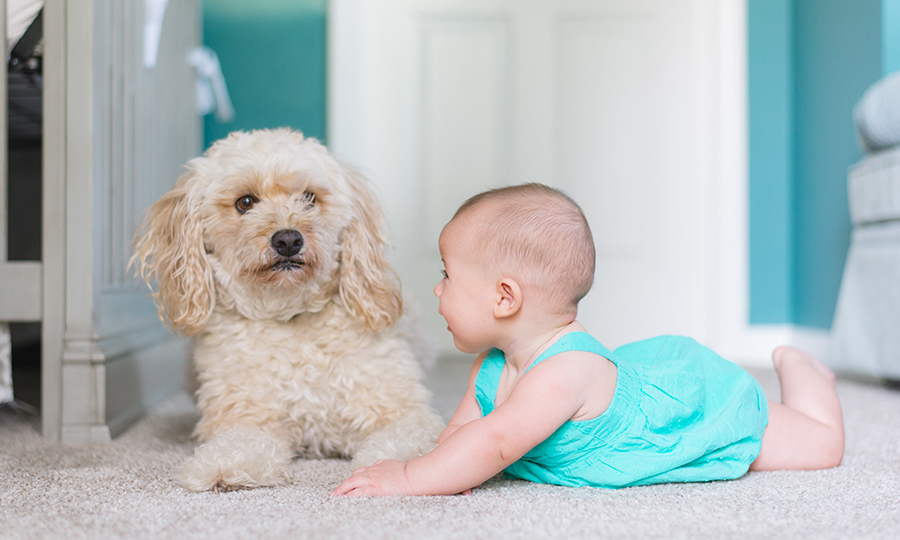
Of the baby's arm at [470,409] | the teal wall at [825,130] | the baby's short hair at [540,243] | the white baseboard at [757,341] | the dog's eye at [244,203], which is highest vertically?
the teal wall at [825,130]

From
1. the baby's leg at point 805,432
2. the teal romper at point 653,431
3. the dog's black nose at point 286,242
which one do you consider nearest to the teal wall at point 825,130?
the baby's leg at point 805,432

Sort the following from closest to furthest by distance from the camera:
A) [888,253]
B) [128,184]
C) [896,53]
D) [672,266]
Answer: [128,184] → [888,253] → [896,53] → [672,266]

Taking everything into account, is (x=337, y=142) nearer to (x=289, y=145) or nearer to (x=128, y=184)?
(x=128, y=184)

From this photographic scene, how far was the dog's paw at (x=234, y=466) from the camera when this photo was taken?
3.17 ft

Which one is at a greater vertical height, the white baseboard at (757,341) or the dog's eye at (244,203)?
the dog's eye at (244,203)

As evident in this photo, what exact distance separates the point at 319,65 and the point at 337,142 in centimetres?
36

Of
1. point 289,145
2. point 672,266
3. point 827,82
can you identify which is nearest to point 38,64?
point 289,145

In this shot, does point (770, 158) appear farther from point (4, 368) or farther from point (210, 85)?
point (4, 368)

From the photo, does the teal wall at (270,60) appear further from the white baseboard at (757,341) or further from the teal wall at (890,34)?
the teal wall at (890,34)

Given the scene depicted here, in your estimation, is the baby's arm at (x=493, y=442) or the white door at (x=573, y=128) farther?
the white door at (x=573, y=128)

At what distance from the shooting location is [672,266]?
3.14 meters

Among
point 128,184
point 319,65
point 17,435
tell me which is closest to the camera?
point 17,435

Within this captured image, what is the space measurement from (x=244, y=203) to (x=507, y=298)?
57 cm

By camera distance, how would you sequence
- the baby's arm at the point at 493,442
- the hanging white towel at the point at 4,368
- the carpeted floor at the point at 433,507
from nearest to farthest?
the carpeted floor at the point at 433,507
the baby's arm at the point at 493,442
the hanging white towel at the point at 4,368
